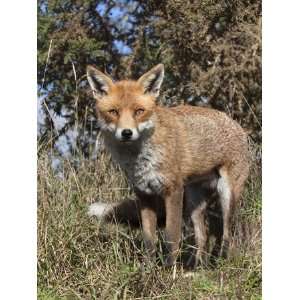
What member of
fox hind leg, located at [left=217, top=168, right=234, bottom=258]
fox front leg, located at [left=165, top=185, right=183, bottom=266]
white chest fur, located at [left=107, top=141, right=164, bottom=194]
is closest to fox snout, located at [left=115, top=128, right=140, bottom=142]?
white chest fur, located at [left=107, top=141, right=164, bottom=194]

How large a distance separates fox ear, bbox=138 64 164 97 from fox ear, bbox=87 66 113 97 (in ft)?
0.67

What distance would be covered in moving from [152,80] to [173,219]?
2.95 ft

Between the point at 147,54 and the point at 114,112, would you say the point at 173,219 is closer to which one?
the point at 114,112

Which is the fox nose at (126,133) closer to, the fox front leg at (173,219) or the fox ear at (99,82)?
the fox ear at (99,82)

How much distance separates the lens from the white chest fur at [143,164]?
4.51 metres

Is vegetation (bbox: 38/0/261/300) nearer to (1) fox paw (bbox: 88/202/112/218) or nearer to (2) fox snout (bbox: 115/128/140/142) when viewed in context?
(1) fox paw (bbox: 88/202/112/218)

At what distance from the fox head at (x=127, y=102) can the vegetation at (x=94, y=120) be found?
526mm

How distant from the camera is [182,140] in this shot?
4.72m

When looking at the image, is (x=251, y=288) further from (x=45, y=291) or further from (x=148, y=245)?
(x=45, y=291)

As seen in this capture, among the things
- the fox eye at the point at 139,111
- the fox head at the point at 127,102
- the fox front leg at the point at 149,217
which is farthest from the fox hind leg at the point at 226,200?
the fox eye at the point at 139,111

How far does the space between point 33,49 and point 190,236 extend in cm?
174

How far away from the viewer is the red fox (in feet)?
14.5
